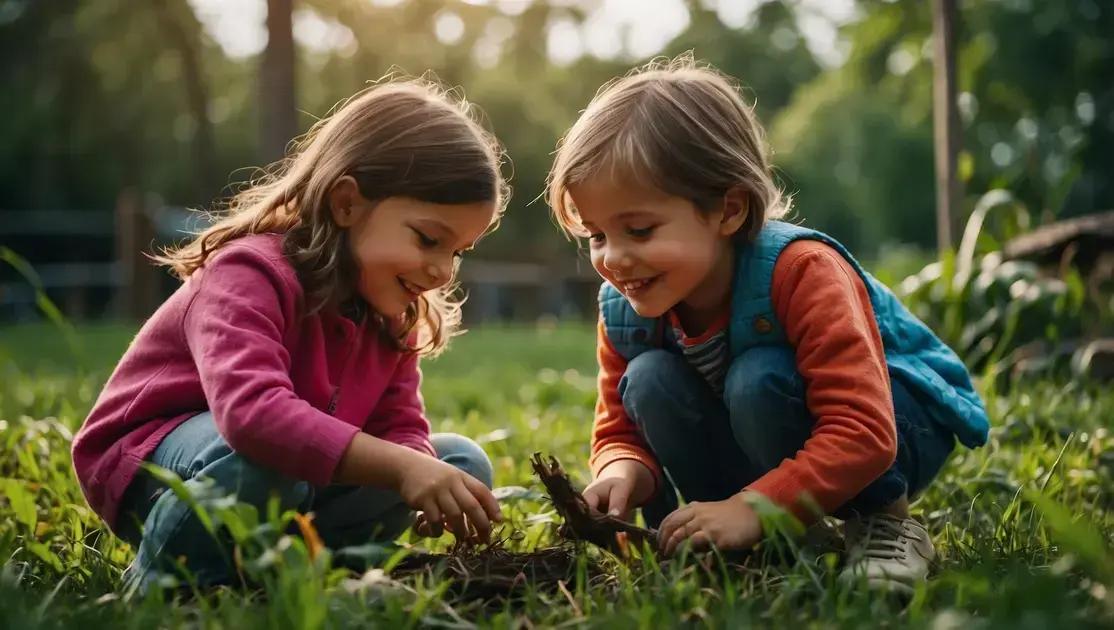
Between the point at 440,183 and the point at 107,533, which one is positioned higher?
the point at 440,183

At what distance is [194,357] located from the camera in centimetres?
180

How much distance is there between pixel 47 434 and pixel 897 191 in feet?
76.0

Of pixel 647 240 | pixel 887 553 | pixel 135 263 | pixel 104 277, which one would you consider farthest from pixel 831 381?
pixel 104 277

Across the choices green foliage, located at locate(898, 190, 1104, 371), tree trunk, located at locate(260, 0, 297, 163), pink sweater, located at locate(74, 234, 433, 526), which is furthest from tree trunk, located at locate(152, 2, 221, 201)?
pink sweater, located at locate(74, 234, 433, 526)

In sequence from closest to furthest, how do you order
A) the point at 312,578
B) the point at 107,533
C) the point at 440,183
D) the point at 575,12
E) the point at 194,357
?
1. the point at 312,578
2. the point at 194,357
3. the point at 440,183
4. the point at 107,533
5. the point at 575,12

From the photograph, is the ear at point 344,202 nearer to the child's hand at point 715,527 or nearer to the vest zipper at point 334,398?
the vest zipper at point 334,398

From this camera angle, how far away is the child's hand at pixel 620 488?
79.1 inches

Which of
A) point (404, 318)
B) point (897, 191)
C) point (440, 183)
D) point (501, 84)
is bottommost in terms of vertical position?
point (897, 191)

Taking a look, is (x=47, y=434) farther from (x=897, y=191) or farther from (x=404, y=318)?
(x=897, y=191)

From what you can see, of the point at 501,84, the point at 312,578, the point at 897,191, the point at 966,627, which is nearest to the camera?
the point at 966,627

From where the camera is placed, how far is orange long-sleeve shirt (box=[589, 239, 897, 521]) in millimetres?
→ 1765

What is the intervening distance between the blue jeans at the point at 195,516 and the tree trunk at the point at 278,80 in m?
2.84

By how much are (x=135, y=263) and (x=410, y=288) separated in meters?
9.04

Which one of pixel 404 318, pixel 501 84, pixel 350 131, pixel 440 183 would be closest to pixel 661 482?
pixel 404 318
